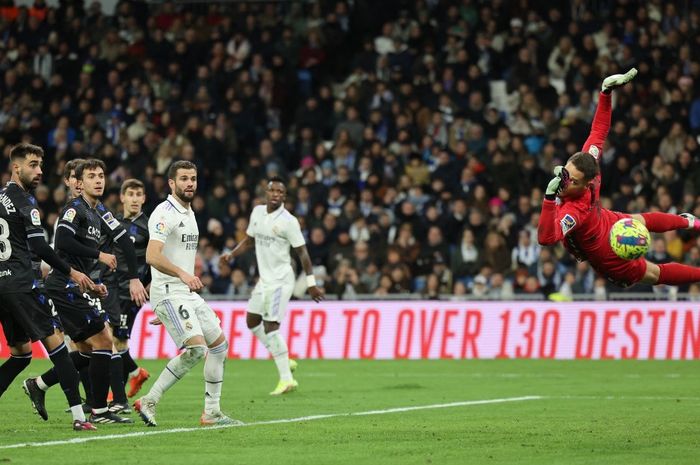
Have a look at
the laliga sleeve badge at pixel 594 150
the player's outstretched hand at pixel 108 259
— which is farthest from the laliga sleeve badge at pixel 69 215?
the laliga sleeve badge at pixel 594 150

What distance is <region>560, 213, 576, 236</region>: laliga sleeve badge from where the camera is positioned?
12547mm

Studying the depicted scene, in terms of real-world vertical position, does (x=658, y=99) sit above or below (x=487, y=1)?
below

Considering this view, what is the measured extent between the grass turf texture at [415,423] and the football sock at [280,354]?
438 millimetres

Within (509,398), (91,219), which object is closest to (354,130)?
(509,398)

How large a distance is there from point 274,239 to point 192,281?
6.23 m

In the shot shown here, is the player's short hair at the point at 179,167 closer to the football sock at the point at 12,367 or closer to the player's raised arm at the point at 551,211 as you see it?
the football sock at the point at 12,367

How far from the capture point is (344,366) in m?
22.5

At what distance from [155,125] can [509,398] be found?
16.8 metres

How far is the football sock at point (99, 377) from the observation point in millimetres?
12906

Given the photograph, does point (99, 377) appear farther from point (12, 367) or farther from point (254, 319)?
point (254, 319)

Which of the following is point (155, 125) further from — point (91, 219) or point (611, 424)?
point (611, 424)

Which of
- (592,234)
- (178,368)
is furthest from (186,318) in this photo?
(592,234)

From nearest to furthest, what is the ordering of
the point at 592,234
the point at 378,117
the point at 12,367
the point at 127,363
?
1. the point at 12,367
2. the point at 592,234
3. the point at 127,363
4. the point at 378,117

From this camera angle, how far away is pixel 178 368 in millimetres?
12492
